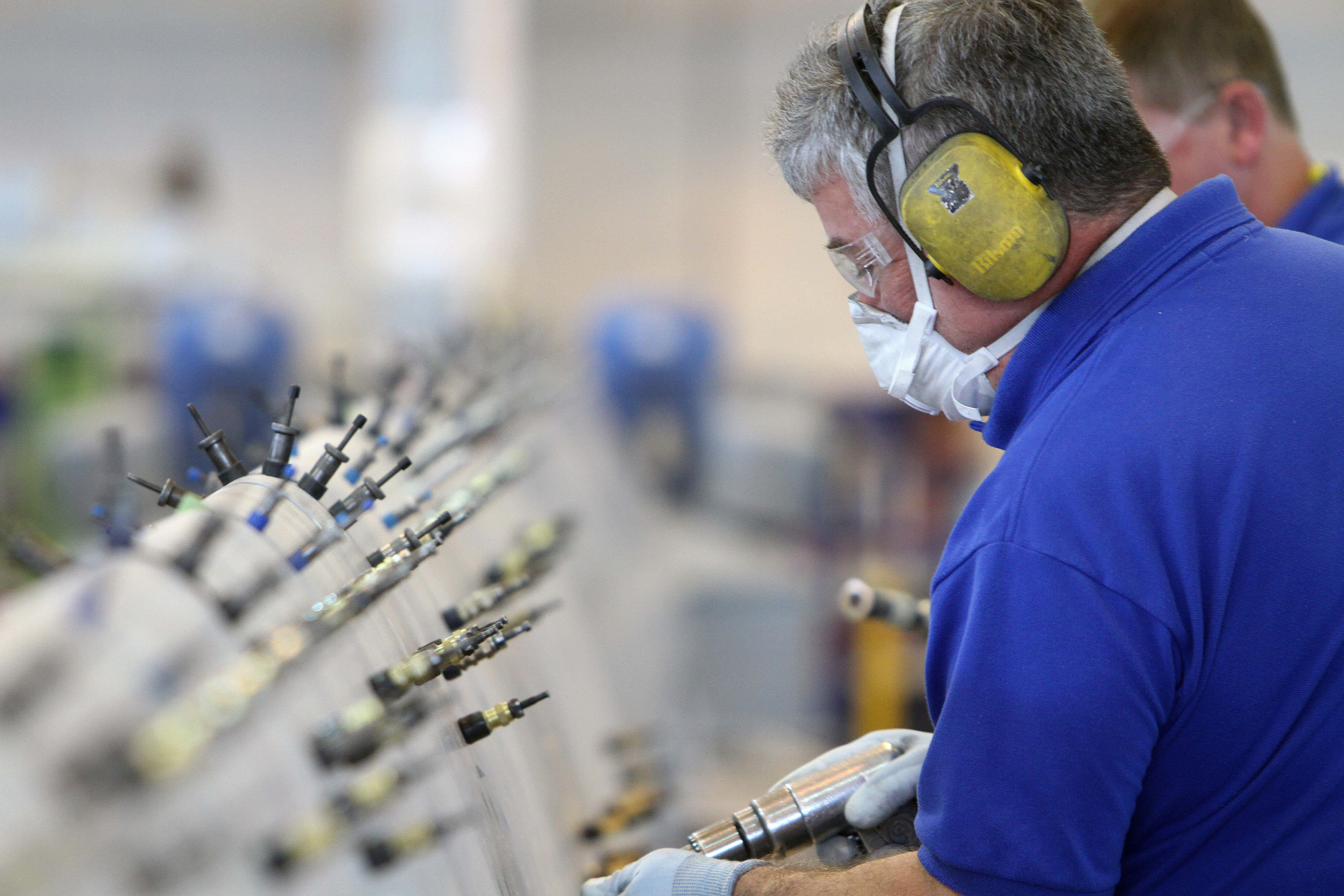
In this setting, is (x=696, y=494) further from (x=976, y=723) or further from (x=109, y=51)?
(x=109, y=51)

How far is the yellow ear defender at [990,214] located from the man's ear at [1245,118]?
2.74ft

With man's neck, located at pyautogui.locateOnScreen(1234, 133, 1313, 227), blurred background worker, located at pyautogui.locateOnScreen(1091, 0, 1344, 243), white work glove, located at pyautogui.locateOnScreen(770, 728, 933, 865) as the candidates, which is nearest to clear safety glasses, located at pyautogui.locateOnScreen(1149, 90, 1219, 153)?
blurred background worker, located at pyautogui.locateOnScreen(1091, 0, 1344, 243)

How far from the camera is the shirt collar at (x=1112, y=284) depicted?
2.82 ft

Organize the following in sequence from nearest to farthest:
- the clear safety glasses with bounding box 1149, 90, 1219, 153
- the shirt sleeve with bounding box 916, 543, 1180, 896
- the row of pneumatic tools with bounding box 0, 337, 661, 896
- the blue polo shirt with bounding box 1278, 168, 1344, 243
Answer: the row of pneumatic tools with bounding box 0, 337, 661, 896 < the shirt sleeve with bounding box 916, 543, 1180, 896 < the clear safety glasses with bounding box 1149, 90, 1219, 153 < the blue polo shirt with bounding box 1278, 168, 1344, 243

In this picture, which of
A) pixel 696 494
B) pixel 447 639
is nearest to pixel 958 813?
pixel 447 639

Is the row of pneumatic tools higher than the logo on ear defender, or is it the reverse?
the logo on ear defender

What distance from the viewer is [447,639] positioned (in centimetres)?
92

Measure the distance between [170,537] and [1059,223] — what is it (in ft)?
2.19

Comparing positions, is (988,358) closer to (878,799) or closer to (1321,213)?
(878,799)

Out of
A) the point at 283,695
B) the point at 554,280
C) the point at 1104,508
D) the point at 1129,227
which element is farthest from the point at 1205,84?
the point at 554,280

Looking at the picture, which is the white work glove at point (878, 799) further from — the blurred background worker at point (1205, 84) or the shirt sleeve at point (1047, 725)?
the blurred background worker at point (1205, 84)

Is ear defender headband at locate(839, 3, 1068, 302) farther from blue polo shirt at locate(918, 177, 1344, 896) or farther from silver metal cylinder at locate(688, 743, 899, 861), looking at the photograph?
silver metal cylinder at locate(688, 743, 899, 861)

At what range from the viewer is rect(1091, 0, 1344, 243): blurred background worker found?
1533mm

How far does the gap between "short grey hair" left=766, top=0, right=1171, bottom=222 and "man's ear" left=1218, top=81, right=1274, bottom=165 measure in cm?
76
